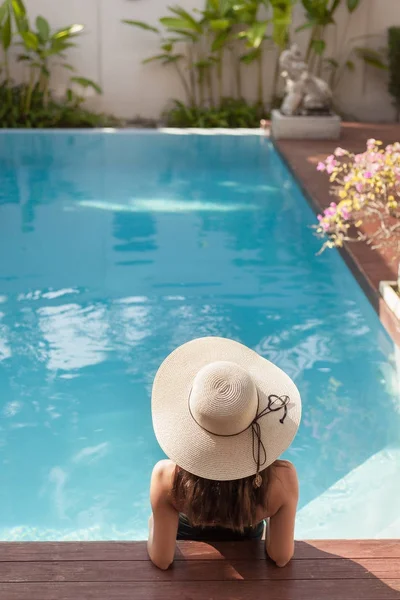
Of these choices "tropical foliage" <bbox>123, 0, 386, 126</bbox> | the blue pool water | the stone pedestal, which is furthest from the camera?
"tropical foliage" <bbox>123, 0, 386, 126</bbox>

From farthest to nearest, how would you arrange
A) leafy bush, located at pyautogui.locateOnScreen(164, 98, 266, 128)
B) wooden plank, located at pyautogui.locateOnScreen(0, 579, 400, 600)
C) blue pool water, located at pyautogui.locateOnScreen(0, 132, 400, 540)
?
1. leafy bush, located at pyautogui.locateOnScreen(164, 98, 266, 128)
2. blue pool water, located at pyautogui.locateOnScreen(0, 132, 400, 540)
3. wooden plank, located at pyautogui.locateOnScreen(0, 579, 400, 600)

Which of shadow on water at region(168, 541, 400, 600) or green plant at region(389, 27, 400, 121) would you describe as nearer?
shadow on water at region(168, 541, 400, 600)

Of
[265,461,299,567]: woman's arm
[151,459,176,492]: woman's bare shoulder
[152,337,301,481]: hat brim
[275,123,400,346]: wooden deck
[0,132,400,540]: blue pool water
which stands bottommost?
[0,132,400,540]: blue pool water

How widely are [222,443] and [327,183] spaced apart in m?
6.16

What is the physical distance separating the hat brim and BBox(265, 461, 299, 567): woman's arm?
0.48 feet

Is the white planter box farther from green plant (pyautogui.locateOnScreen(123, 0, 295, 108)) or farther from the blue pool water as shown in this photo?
green plant (pyautogui.locateOnScreen(123, 0, 295, 108))

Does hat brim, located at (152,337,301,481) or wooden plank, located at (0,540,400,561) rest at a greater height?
hat brim, located at (152,337,301,481)

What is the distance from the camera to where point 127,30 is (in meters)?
11.4

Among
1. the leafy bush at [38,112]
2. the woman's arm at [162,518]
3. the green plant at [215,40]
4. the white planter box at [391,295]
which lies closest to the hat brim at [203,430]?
the woman's arm at [162,518]

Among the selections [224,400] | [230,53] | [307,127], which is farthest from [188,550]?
[230,53]

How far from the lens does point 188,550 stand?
2297mm

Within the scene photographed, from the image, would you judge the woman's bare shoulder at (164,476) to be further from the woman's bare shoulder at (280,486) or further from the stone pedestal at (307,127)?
the stone pedestal at (307,127)

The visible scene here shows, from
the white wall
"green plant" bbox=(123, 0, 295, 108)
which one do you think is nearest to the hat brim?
"green plant" bbox=(123, 0, 295, 108)

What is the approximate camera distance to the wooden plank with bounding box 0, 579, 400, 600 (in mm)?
2145
